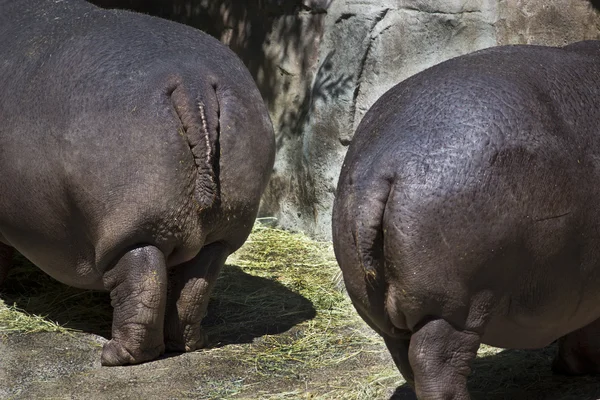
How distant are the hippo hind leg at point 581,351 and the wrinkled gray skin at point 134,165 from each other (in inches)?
59.4

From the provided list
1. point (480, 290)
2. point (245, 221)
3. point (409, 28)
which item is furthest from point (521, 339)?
point (409, 28)

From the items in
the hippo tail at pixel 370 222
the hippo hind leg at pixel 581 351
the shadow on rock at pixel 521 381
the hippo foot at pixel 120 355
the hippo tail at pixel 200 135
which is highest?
the hippo tail at pixel 370 222

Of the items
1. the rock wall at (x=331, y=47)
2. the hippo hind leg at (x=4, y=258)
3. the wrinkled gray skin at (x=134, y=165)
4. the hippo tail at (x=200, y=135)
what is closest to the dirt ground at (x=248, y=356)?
the hippo hind leg at (x=4, y=258)

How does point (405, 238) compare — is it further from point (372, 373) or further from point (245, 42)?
point (245, 42)

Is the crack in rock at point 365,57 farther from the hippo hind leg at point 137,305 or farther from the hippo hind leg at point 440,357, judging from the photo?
the hippo hind leg at point 440,357

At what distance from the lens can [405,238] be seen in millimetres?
3090

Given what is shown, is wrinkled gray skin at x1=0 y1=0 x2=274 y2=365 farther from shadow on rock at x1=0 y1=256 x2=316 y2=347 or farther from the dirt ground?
shadow on rock at x1=0 y1=256 x2=316 y2=347

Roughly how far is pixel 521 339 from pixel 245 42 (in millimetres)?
4135

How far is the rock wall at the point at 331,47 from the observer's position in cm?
576

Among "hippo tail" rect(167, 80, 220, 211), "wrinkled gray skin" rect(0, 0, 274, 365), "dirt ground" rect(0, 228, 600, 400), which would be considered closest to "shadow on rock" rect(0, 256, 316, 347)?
"dirt ground" rect(0, 228, 600, 400)

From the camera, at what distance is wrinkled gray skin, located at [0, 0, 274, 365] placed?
4.35 m

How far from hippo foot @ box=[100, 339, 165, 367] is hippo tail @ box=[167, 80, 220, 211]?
73cm

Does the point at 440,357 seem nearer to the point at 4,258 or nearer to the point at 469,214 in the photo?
the point at 469,214

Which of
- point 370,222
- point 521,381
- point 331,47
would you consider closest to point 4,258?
point 331,47
